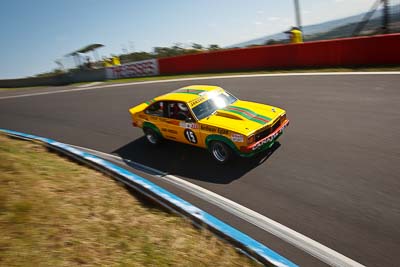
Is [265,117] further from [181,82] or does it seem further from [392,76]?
[181,82]

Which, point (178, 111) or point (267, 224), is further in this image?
point (178, 111)

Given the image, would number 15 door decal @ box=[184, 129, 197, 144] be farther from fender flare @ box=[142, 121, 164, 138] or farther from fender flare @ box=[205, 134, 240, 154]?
fender flare @ box=[142, 121, 164, 138]

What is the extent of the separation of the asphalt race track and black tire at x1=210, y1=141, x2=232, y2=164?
17cm

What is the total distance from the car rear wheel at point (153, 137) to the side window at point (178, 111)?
0.83 m

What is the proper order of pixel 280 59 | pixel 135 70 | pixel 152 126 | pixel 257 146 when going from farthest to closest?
pixel 135 70, pixel 280 59, pixel 152 126, pixel 257 146

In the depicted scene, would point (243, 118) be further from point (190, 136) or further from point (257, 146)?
point (190, 136)

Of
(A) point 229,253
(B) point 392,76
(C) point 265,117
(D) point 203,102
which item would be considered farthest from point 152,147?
(B) point 392,76

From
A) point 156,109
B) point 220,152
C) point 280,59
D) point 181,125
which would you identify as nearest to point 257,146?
point 220,152

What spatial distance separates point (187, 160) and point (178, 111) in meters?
1.20

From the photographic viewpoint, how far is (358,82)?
11273 millimetres

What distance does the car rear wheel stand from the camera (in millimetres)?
8077

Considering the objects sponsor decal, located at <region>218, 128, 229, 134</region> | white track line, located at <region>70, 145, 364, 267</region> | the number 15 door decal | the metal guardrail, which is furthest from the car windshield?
the metal guardrail

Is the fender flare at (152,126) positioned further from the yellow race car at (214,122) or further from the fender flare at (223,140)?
the fender flare at (223,140)

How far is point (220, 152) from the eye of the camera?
6766mm
